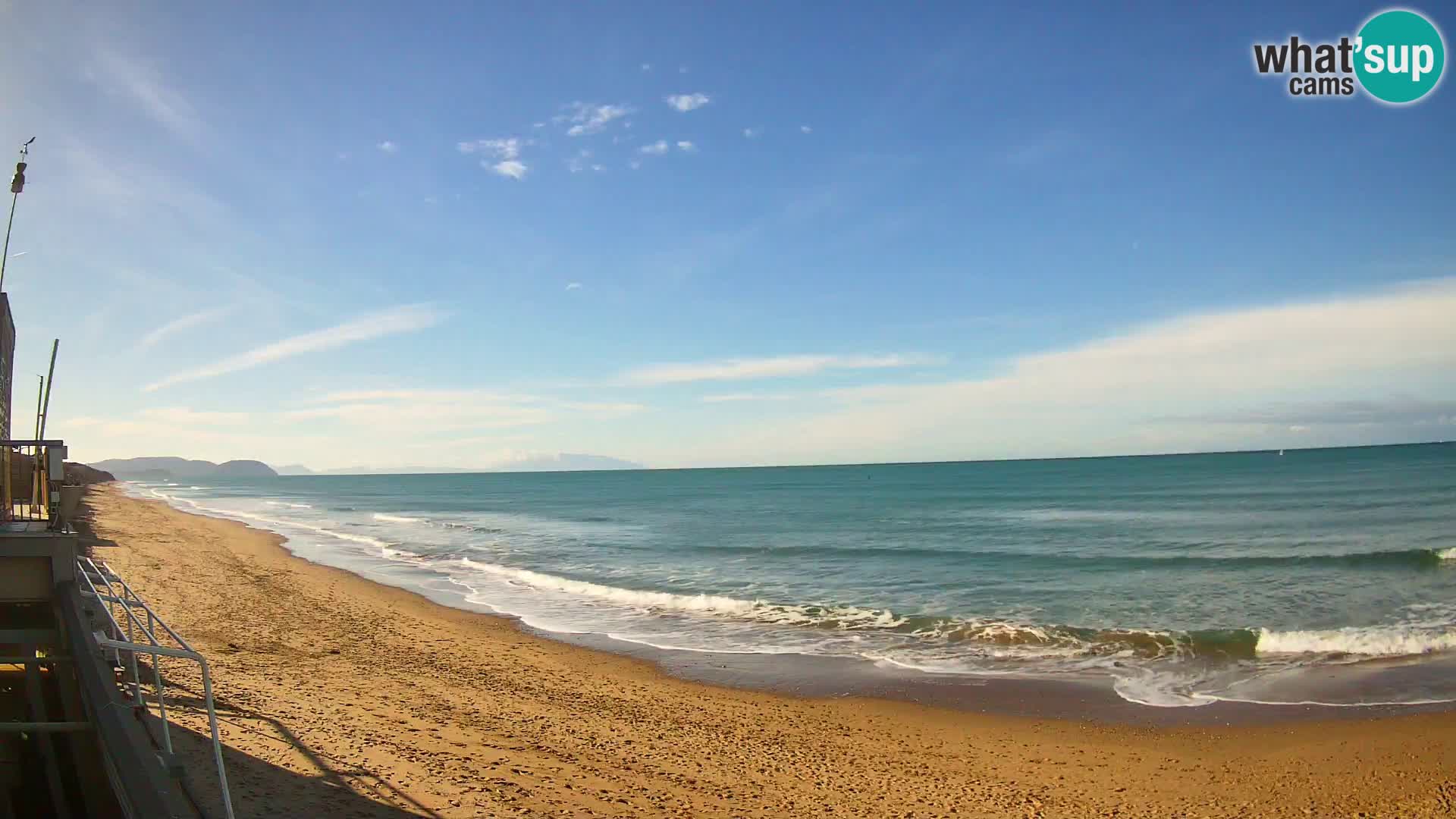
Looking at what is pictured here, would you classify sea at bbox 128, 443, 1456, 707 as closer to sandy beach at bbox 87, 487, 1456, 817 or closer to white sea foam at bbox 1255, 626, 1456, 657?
white sea foam at bbox 1255, 626, 1456, 657

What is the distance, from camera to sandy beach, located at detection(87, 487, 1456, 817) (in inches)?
305

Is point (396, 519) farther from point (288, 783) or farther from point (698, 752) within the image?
point (288, 783)

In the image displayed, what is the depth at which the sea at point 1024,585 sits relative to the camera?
1337cm

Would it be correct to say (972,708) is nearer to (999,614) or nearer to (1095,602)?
(999,614)

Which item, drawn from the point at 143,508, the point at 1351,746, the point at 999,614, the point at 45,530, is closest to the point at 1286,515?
the point at 999,614

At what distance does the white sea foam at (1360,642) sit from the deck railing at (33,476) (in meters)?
18.7

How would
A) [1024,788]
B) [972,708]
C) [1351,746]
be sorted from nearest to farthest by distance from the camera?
1. [1024,788]
2. [1351,746]
3. [972,708]

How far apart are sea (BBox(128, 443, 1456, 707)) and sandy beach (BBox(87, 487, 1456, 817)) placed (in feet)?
6.59

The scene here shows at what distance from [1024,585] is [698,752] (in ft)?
48.7

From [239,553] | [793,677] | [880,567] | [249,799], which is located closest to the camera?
[249,799]

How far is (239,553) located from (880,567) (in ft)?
78.0

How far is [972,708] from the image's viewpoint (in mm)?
11266

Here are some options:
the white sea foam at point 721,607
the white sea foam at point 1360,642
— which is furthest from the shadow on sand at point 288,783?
the white sea foam at point 1360,642

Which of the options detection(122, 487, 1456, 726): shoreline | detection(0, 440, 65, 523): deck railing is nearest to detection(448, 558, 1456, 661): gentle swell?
detection(122, 487, 1456, 726): shoreline
